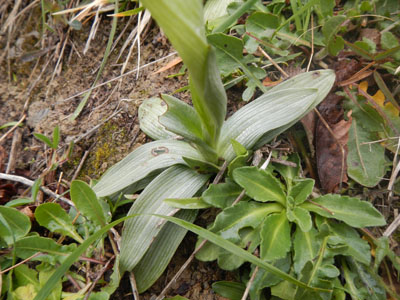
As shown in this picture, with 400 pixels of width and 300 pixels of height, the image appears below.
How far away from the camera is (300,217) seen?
126cm

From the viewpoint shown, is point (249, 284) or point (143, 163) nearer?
point (249, 284)

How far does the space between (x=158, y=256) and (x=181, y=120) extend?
558 mm

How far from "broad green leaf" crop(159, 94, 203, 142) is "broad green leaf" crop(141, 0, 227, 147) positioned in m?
0.25

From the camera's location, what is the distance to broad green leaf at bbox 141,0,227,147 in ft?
2.19

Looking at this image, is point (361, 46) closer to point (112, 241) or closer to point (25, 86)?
point (112, 241)

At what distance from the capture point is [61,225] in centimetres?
145

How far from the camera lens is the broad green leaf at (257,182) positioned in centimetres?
129

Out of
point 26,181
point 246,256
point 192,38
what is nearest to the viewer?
point 192,38

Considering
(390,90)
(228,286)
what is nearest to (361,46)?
(390,90)

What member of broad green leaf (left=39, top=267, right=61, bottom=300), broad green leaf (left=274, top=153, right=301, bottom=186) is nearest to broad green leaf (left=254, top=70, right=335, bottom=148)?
broad green leaf (left=274, top=153, right=301, bottom=186)

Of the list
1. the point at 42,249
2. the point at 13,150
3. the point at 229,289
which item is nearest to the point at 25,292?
the point at 42,249

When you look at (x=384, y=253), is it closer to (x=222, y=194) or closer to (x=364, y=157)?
(x=364, y=157)

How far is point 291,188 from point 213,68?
0.67 meters

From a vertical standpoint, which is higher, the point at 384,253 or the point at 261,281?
the point at 261,281
